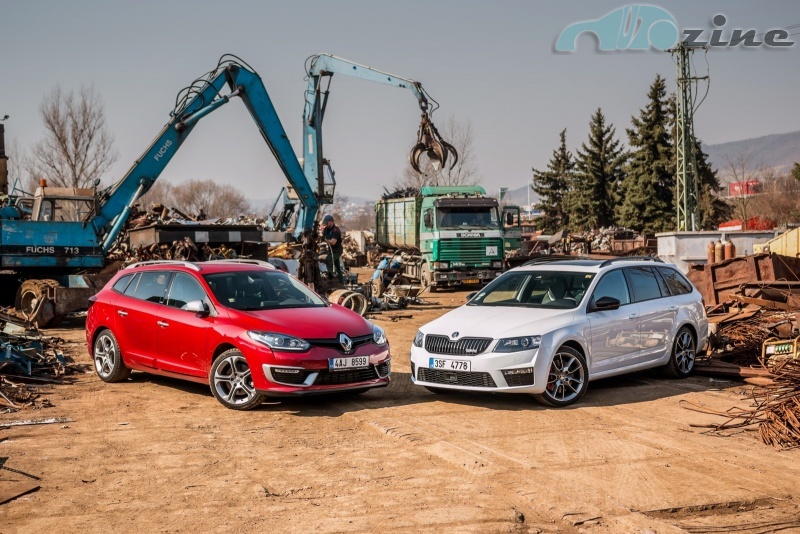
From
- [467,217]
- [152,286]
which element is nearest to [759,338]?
[152,286]

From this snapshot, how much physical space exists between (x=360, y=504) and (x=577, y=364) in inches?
177

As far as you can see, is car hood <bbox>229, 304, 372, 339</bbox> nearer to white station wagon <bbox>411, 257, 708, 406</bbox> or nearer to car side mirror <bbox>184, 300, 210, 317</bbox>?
car side mirror <bbox>184, 300, 210, 317</bbox>

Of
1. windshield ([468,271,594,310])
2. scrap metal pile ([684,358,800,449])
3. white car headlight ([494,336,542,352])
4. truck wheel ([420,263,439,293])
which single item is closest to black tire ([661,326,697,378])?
windshield ([468,271,594,310])

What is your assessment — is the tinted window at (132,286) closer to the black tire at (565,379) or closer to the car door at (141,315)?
the car door at (141,315)

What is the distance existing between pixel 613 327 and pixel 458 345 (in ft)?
6.73

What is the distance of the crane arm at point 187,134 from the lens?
842 inches

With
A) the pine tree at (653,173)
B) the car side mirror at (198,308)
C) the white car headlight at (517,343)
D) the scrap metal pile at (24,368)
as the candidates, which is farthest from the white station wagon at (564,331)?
the pine tree at (653,173)

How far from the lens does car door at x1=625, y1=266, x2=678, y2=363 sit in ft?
36.8

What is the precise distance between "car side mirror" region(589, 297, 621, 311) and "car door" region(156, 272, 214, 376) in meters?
4.57

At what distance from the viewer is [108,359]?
1184 centimetres

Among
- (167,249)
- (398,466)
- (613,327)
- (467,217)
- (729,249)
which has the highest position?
(467,217)

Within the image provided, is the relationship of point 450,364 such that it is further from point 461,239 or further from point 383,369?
point 461,239

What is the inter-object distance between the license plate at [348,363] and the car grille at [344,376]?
51mm

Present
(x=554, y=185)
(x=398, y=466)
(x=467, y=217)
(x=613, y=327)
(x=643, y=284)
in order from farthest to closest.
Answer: (x=554, y=185), (x=467, y=217), (x=643, y=284), (x=613, y=327), (x=398, y=466)
